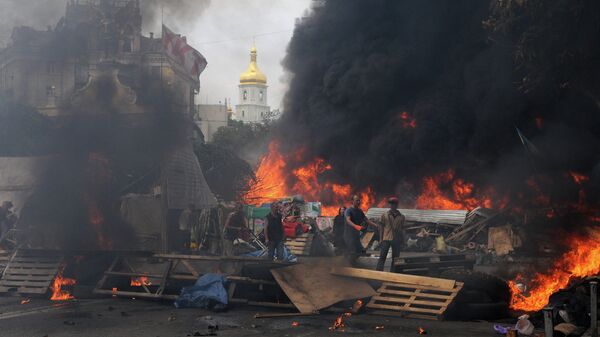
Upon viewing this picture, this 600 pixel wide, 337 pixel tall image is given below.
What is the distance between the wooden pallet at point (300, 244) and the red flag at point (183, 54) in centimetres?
1601

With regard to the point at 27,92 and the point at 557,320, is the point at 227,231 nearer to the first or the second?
the point at 557,320

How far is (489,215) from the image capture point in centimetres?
2269

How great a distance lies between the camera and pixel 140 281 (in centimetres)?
1141

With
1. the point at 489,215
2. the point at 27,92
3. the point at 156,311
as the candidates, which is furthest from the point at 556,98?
the point at 27,92

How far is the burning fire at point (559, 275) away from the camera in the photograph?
10.2 metres

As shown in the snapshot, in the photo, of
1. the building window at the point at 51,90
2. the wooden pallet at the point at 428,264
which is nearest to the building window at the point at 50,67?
the building window at the point at 51,90

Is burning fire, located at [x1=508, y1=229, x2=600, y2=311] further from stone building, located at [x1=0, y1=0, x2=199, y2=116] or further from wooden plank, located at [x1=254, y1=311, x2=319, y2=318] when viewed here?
stone building, located at [x1=0, y1=0, x2=199, y2=116]

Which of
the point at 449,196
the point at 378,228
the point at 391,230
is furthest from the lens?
the point at 449,196

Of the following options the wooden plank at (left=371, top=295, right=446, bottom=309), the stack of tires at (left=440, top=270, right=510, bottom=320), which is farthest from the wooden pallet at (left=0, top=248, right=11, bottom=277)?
the stack of tires at (left=440, top=270, right=510, bottom=320)

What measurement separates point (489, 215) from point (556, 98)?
17.1 feet

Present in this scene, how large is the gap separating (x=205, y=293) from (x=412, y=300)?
339 cm

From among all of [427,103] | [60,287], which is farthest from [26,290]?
[427,103]

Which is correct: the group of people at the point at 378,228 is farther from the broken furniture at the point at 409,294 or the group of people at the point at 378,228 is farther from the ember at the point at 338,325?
the ember at the point at 338,325

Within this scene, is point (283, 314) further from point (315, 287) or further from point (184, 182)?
point (184, 182)
